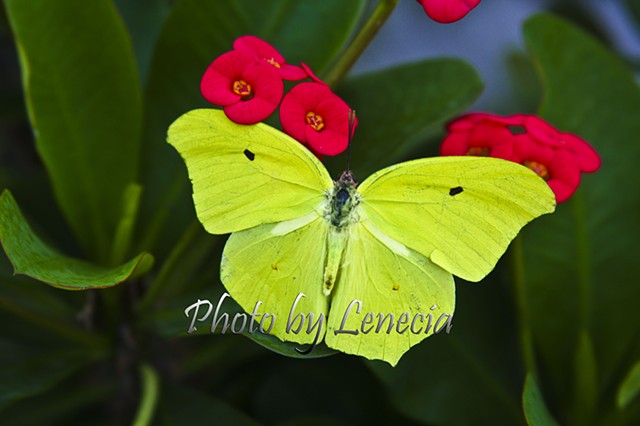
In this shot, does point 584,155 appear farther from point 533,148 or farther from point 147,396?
point 147,396

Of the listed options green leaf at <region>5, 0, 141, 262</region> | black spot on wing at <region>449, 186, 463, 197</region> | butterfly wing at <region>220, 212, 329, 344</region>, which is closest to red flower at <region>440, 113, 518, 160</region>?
black spot on wing at <region>449, 186, 463, 197</region>

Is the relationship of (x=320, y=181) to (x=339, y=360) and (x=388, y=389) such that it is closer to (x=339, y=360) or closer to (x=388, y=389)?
(x=388, y=389)

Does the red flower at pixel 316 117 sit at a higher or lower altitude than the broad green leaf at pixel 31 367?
higher

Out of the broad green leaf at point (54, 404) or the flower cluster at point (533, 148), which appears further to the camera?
the broad green leaf at point (54, 404)

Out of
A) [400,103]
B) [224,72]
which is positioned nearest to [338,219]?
[224,72]

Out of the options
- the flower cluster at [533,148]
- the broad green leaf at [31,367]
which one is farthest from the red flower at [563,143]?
the broad green leaf at [31,367]

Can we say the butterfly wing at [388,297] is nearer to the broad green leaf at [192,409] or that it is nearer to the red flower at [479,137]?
the red flower at [479,137]
